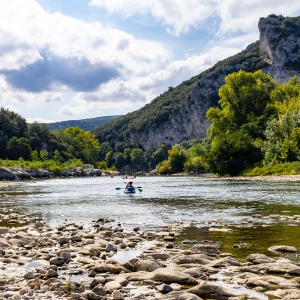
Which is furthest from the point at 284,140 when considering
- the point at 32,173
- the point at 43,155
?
the point at 43,155

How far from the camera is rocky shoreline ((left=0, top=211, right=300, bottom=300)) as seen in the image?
394 inches

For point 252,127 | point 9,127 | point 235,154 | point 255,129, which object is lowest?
point 235,154

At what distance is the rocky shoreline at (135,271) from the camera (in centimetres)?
1001

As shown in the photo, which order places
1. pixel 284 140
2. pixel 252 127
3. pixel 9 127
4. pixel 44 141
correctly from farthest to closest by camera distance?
pixel 44 141 < pixel 9 127 < pixel 252 127 < pixel 284 140

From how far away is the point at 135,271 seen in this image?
12.4 meters

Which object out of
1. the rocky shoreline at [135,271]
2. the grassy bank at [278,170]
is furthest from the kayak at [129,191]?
the grassy bank at [278,170]

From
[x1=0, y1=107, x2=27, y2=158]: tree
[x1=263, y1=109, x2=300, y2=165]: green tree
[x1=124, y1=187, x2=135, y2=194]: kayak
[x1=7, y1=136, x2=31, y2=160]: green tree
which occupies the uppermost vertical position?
[x1=0, y1=107, x2=27, y2=158]: tree

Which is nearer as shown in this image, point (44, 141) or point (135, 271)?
point (135, 271)

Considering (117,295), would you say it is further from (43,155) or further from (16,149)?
(43,155)

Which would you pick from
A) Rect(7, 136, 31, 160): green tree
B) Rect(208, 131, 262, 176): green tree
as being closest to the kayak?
Rect(208, 131, 262, 176): green tree

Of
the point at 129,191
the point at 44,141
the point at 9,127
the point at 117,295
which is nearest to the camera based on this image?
the point at 117,295

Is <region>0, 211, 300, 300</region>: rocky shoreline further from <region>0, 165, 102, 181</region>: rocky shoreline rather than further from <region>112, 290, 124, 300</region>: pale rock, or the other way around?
<region>0, 165, 102, 181</region>: rocky shoreline

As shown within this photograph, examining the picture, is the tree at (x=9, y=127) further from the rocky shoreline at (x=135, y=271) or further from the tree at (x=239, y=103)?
the rocky shoreline at (x=135, y=271)

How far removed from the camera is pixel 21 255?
48.2 feet
